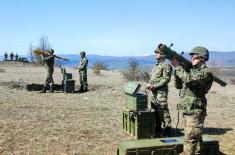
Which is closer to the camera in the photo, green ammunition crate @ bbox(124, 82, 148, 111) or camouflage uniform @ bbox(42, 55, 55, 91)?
green ammunition crate @ bbox(124, 82, 148, 111)

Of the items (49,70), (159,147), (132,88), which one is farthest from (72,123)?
(49,70)

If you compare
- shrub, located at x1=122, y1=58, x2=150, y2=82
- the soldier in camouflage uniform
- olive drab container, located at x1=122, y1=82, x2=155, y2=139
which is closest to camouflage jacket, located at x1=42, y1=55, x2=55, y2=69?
the soldier in camouflage uniform

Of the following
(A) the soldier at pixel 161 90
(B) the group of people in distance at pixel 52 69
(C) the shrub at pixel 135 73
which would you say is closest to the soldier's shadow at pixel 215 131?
(A) the soldier at pixel 161 90

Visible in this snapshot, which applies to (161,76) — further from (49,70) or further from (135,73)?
(135,73)

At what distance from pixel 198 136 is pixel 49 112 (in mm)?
7921

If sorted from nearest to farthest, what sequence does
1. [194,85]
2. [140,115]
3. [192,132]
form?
[192,132]
[194,85]
[140,115]

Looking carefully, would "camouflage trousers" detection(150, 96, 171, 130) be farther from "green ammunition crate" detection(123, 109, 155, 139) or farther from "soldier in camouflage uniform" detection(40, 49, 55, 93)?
"soldier in camouflage uniform" detection(40, 49, 55, 93)

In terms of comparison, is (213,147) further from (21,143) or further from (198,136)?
(21,143)

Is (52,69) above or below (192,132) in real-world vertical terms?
above

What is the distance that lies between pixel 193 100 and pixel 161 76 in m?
2.77

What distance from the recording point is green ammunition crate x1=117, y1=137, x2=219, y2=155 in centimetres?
822

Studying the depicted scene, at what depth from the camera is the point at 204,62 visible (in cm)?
793

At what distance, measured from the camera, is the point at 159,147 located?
8383 millimetres

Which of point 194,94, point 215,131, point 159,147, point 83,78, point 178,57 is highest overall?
point 178,57
